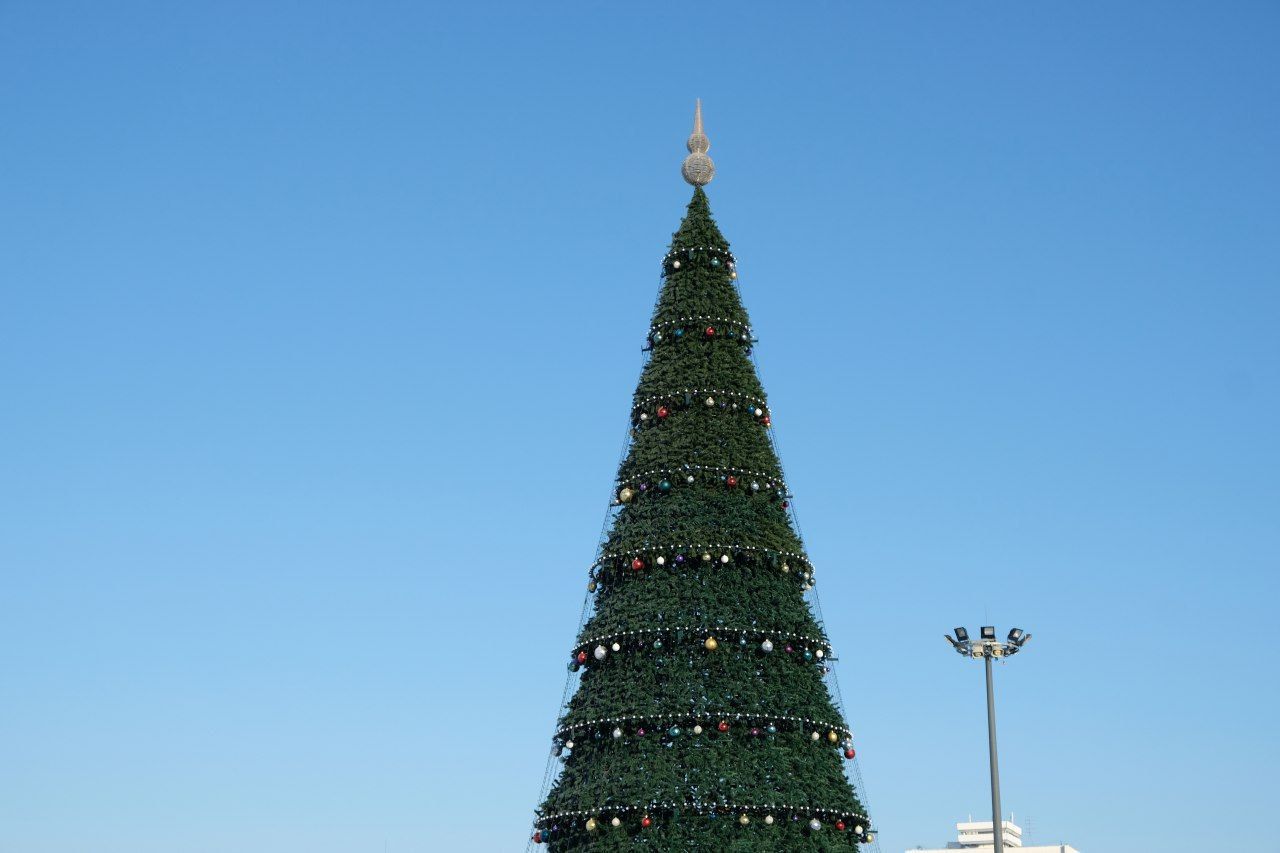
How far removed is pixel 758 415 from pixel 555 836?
948cm

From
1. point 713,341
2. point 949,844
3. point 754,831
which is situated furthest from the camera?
point 949,844

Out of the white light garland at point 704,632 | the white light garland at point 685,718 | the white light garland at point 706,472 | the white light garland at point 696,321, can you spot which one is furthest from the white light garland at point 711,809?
the white light garland at point 696,321

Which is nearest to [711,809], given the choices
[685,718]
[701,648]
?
[685,718]

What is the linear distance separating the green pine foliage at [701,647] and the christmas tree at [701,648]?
3 centimetres

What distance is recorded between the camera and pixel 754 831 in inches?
1053

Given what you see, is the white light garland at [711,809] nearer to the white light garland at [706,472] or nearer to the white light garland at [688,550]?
the white light garland at [688,550]

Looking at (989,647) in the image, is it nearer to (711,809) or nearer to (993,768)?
(993,768)

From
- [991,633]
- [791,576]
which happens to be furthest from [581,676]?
[991,633]

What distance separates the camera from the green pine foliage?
88.1 ft

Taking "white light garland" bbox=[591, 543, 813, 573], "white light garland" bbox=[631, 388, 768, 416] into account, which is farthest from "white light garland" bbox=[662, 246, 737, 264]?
"white light garland" bbox=[591, 543, 813, 573]

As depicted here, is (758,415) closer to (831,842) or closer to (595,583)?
(595,583)

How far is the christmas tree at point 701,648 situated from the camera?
26859mm

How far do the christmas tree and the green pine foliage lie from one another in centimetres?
3

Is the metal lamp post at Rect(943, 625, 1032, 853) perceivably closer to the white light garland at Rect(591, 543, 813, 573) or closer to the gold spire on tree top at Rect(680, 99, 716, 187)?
the white light garland at Rect(591, 543, 813, 573)
